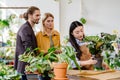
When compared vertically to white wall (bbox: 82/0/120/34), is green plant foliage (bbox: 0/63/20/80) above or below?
below

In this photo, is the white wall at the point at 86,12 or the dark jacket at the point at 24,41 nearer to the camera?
the dark jacket at the point at 24,41

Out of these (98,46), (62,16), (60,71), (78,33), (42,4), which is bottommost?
(60,71)

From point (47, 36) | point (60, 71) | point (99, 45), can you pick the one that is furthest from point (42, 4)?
point (60, 71)

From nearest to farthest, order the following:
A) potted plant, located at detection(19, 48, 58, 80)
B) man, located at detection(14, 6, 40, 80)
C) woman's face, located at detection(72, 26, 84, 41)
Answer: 1. potted plant, located at detection(19, 48, 58, 80)
2. woman's face, located at detection(72, 26, 84, 41)
3. man, located at detection(14, 6, 40, 80)

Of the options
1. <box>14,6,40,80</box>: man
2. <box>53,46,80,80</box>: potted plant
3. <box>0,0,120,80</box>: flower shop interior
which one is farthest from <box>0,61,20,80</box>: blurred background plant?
<box>0,0,120,80</box>: flower shop interior

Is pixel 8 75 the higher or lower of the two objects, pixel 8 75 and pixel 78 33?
the lower

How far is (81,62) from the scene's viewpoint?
2.12 meters

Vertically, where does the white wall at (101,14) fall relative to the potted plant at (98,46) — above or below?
above

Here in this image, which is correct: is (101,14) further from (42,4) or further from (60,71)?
(60,71)

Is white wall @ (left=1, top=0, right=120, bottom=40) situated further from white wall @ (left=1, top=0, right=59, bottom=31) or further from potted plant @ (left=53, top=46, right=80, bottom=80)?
potted plant @ (left=53, top=46, right=80, bottom=80)

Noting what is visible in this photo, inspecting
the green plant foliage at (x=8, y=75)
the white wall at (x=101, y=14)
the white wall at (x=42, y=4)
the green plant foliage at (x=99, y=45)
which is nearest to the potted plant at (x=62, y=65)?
the green plant foliage at (x=8, y=75)

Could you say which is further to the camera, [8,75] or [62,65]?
[62,65]

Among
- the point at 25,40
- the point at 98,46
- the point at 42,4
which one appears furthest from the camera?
the point at 42,4

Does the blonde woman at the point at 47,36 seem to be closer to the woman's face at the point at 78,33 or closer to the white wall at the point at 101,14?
the woman's face at the point at 78,33
